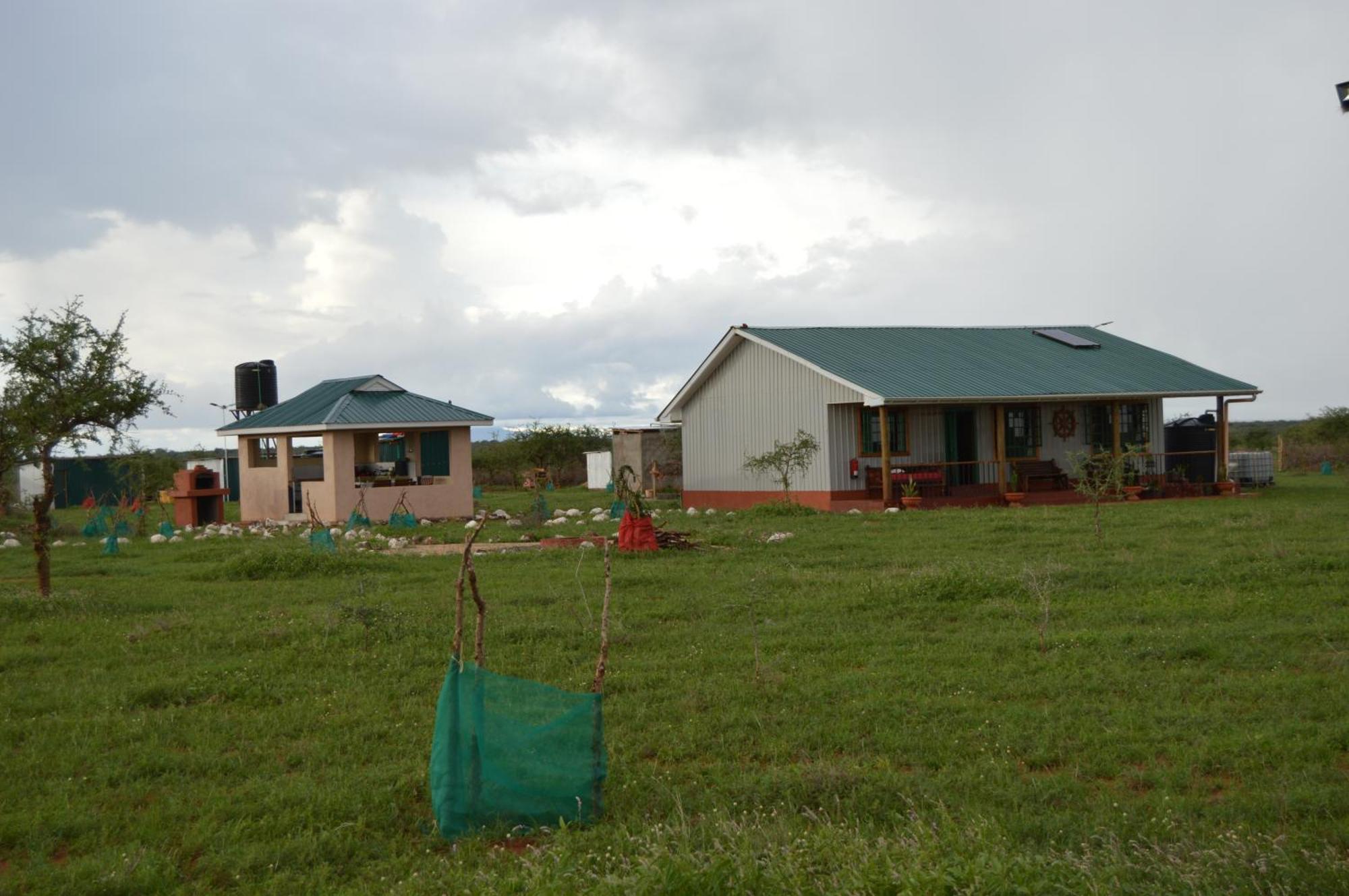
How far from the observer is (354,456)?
29.4 meters

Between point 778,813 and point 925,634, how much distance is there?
15.6ft

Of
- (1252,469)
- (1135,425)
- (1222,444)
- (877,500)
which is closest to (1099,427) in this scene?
(1135,425)

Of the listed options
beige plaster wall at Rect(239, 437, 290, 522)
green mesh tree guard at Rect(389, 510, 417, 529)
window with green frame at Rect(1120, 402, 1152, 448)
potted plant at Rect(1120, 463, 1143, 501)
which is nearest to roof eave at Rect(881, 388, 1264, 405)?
window with green frame at Rect(1120, 402, 1152, 448)

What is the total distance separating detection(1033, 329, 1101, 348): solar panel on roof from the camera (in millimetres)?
32750

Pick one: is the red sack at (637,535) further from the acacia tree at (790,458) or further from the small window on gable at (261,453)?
the small window on gable at (261,453)

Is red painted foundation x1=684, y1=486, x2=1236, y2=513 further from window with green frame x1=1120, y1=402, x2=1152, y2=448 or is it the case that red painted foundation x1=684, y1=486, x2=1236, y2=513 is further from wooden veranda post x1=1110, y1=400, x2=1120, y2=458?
window with green frame x1=1120, y1=402, x2=1152, y2=448

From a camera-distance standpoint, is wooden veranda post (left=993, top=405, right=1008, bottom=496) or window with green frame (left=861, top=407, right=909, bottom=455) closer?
wooden veranda post (left=993, top=405, right=1008, bottom=496)

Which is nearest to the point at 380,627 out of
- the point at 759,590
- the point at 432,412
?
the point at 759,590

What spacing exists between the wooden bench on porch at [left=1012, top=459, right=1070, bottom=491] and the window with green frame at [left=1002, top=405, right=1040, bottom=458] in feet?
1.10

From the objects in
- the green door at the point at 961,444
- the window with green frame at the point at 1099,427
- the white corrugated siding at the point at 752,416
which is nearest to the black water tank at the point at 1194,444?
the window with green frame at the point at 1099,427

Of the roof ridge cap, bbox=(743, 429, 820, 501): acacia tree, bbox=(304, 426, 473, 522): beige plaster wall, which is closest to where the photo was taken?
bbox=(743, 429, 820, 501): acacia tree

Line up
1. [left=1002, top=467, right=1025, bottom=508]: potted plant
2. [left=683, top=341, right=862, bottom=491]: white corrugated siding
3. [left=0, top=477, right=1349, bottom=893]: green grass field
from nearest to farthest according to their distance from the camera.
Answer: [left=0, top=477, right=1349, bottom=893]: green grass field
[left=1002, top=467, right=1025, bottom=508]: potted plant
[left=683, top=341, right=862, bottom=491]: white corrugated siding

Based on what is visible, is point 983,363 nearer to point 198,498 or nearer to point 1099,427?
point 1099,427

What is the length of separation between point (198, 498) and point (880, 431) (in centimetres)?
1635
